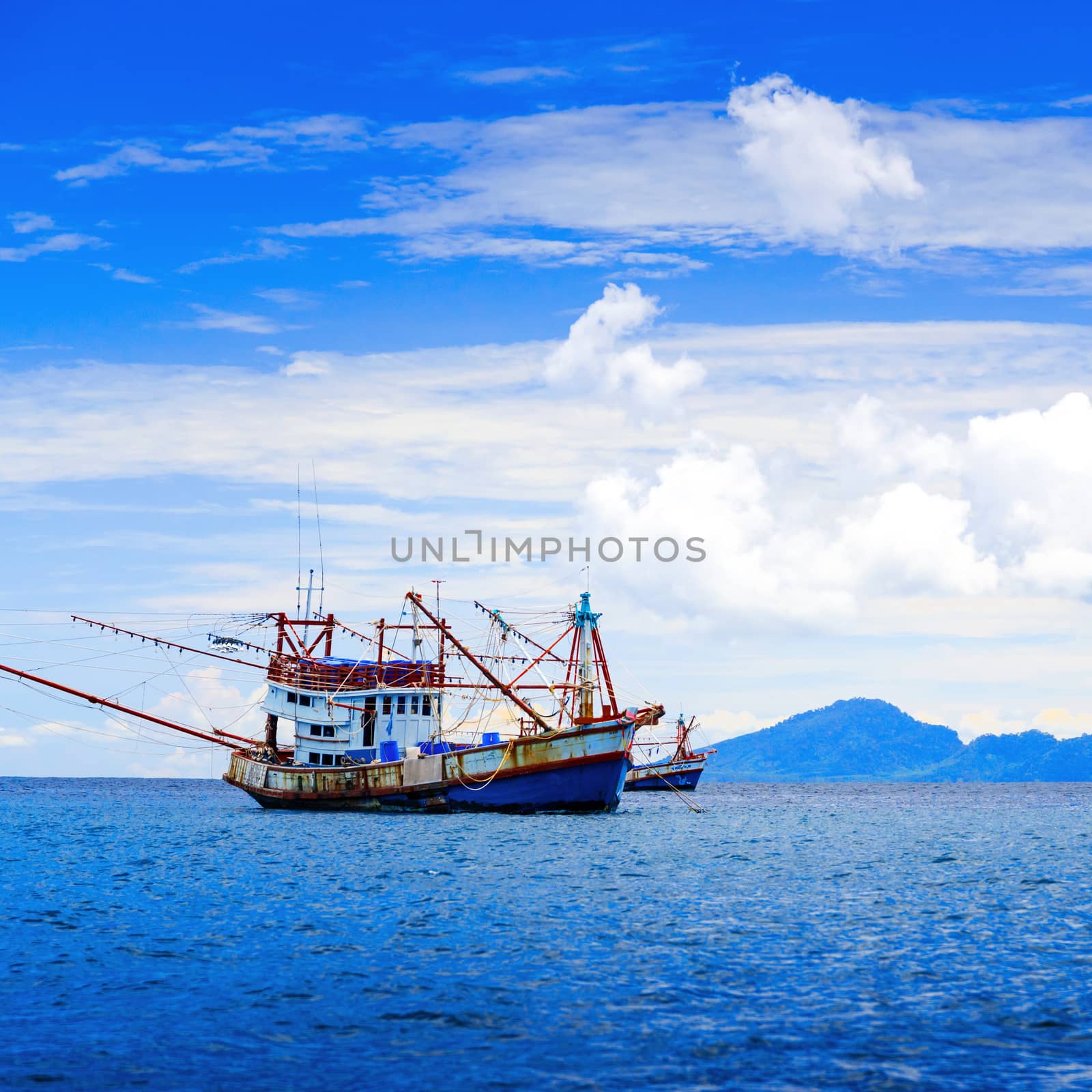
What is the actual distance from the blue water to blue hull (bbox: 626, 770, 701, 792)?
93.5 meters

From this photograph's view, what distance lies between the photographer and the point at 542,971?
23.8m

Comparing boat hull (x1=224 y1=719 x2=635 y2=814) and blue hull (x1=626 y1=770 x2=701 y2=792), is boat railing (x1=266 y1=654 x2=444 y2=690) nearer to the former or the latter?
boat hull (x1=224 y1=719 x2=635 y2=814)

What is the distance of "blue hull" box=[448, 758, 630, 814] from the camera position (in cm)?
6662

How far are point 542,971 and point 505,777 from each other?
43139 mm

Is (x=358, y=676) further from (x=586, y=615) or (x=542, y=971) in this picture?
(x=542, y=971)

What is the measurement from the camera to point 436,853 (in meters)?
48.8

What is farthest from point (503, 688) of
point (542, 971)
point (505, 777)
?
point (542, 971)

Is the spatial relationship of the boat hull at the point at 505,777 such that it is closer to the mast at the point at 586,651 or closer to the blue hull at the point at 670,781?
the mast at the point at 586,651

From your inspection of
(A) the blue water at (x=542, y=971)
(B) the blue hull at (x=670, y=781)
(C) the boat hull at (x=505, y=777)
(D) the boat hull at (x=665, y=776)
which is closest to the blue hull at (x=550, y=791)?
(C) the boat hull at (x=505, y=777)

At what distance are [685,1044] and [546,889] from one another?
62.6ft

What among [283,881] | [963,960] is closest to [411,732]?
[283,881]

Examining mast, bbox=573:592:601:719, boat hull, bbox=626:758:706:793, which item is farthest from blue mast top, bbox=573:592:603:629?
boat hull, bbox=626:758:706:793

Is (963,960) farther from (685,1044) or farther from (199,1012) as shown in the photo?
(199,1012)

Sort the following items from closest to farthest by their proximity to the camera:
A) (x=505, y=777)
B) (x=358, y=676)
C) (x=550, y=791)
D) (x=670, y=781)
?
(x=505, y=777)
(x=550, y=791)
(x=358, y=676)
(x=670, y=781)
